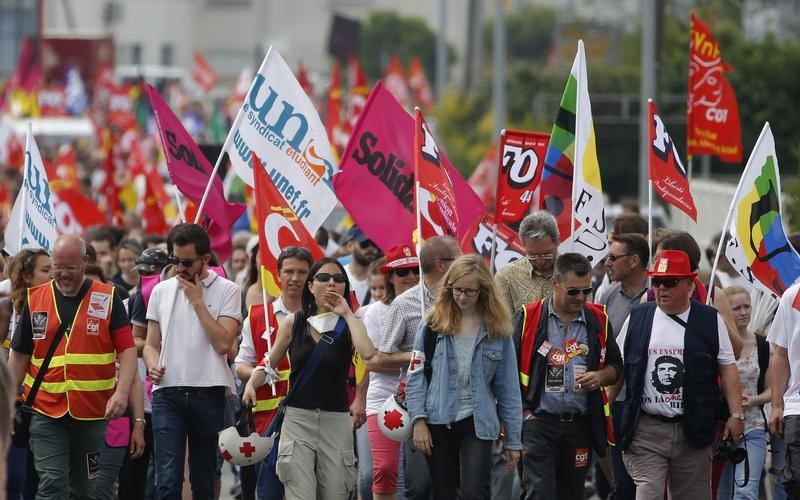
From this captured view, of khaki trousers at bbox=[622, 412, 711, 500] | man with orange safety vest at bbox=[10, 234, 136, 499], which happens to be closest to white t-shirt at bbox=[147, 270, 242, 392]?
man with orange safety vest at bbox=[10, 234, 136, 499]

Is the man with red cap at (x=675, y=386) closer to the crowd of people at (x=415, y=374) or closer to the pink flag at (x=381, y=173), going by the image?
the crowd of people at (x=415, y=374)

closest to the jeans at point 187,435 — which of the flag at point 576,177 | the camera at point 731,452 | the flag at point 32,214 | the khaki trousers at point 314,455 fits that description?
the khaki trousers at point 314,455

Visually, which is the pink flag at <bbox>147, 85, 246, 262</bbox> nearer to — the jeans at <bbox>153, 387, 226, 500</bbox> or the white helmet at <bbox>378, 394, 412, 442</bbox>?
the jeans at <bbox>153, 387, 226, 500</bbox>

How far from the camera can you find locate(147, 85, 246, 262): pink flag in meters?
Result: 11.0

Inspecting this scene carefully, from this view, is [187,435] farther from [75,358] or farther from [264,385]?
[75,358]

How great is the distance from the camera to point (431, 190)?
9.80m

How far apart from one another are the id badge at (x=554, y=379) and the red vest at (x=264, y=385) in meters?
1.43

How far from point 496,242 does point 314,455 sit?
9.21ft

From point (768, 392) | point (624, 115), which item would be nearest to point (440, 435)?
point (768, 392)

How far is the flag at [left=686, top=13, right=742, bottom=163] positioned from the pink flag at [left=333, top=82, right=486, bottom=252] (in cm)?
237

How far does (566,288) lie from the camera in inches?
339

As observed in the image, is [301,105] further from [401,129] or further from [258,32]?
[258,32]

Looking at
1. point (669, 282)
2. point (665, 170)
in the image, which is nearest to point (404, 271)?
point (669, 282)

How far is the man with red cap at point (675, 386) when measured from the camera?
8578mm
